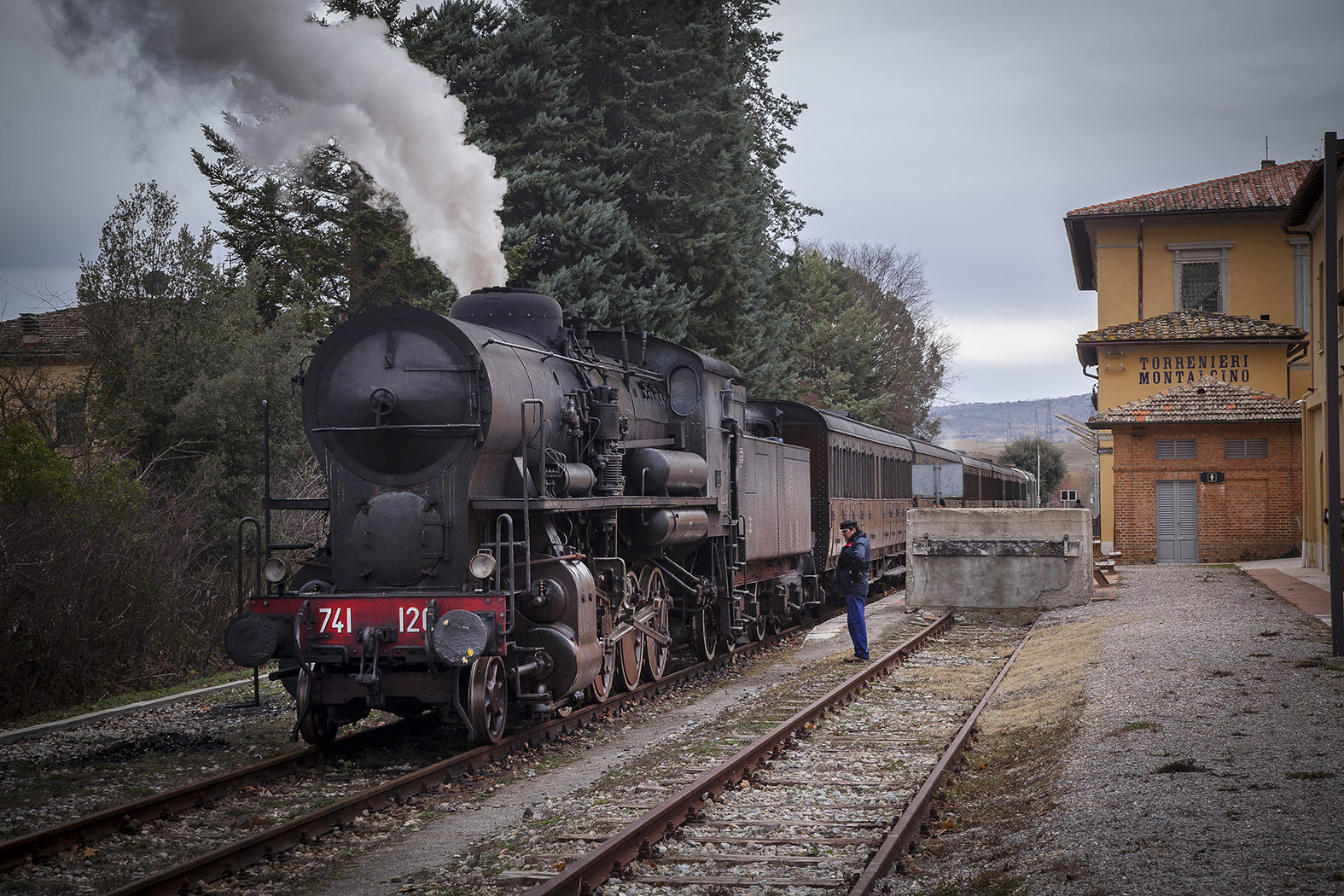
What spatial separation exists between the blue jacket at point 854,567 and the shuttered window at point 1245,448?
15.9m

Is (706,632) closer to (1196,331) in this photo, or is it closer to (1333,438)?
(1333,438)

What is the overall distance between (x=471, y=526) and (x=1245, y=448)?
2258 centimetres

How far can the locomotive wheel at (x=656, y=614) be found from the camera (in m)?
11.6

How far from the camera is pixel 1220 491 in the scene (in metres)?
26.4

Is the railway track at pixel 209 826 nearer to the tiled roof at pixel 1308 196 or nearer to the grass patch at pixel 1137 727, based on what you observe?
the grass patch at pixel 1137 727

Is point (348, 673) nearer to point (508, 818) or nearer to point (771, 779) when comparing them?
point (508, 818)

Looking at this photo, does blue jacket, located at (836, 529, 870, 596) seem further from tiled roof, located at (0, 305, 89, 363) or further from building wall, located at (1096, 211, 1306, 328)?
building wall, located at (1096, 211, 1306, 328)

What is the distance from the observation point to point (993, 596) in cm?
1838

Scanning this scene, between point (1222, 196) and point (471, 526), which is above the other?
point (1222, 196)

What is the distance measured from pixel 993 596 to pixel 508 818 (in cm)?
1290

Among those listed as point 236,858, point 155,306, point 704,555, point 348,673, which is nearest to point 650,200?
point 155,306

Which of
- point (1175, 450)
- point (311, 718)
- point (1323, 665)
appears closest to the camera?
point (311, 718)

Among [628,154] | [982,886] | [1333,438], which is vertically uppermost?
[628,154]

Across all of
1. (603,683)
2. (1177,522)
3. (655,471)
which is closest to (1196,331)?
(1177,522)
